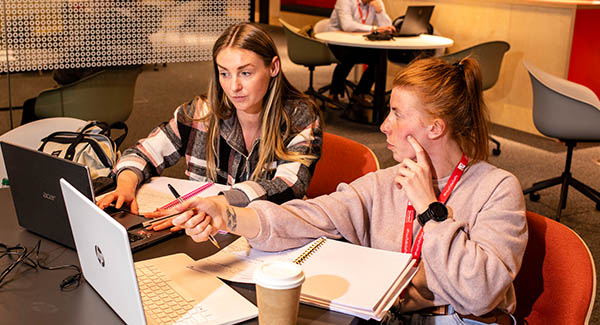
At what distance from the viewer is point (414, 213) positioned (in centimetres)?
158

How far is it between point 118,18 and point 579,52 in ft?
12.4

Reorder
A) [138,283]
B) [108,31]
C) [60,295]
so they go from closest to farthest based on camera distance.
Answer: [138,283]
[60,295]
[108,31]

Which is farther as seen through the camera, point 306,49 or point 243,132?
point 306,49

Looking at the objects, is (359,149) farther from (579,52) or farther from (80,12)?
(579,52)

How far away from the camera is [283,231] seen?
4.93 ft

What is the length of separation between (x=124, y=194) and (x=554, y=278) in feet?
3.74

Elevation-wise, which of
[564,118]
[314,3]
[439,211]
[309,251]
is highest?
[314,3]

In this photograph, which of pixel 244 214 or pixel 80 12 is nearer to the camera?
pixel 244 214

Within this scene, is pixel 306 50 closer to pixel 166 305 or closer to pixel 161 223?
pixel 161 223

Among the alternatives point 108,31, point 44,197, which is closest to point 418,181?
point 44,197

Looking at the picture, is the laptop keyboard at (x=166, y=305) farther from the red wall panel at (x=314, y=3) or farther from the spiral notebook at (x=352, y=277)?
the red wall panel at (x=314, y=3)

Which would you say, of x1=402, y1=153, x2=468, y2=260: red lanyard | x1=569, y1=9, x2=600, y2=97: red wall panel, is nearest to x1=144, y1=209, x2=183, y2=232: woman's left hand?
x1=402, y1=153, x2=468, y2=260: red lanyard

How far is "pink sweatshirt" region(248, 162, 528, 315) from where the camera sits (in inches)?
53.5

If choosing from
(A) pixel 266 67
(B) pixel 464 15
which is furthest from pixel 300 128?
(B) pixel 464 15
